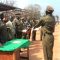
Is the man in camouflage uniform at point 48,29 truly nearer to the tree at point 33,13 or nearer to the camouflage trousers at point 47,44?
the camouflage trousers at point 47,44

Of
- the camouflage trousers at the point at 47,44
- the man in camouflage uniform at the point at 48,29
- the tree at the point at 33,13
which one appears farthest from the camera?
the tree at the point at 33,13

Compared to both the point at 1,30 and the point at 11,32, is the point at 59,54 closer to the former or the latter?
the point at 11,32

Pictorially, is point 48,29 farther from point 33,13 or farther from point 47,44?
point 33,13

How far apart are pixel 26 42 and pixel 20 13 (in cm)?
898

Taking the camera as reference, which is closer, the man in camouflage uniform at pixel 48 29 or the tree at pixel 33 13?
the man in camouflage uniform at pixel 48 29

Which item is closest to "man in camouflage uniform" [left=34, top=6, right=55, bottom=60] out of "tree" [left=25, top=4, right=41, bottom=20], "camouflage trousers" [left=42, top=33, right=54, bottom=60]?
"camouflage trousers" [left=42, top=33, right=54, bottom=60]

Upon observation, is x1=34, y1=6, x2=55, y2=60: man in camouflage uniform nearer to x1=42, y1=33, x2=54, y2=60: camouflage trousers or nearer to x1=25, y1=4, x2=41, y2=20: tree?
x1=42, y1=33, x2=54, y2=60: camouflage trousers

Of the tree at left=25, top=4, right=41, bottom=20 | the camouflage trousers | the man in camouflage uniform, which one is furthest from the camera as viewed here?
the tree at left=25, top=4, right=41, bottom=20

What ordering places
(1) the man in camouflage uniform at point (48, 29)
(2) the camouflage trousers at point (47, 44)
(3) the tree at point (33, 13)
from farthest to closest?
(3) the tree at point (33, 13)
(2) the camouflage trousers at point (47, 44)
(1) the man in camouflage uniform at point (48, 29)

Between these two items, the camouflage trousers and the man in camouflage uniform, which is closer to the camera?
the man in camouflage uniform

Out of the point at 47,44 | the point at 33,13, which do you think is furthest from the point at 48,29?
the point at 33,13

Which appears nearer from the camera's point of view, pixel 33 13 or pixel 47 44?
pixel 47 44

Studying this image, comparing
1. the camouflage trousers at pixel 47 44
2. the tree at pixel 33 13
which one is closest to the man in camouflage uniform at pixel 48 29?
the camouflage trousers at pixel 47 44

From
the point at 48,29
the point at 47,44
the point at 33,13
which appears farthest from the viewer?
the point at 33,13
